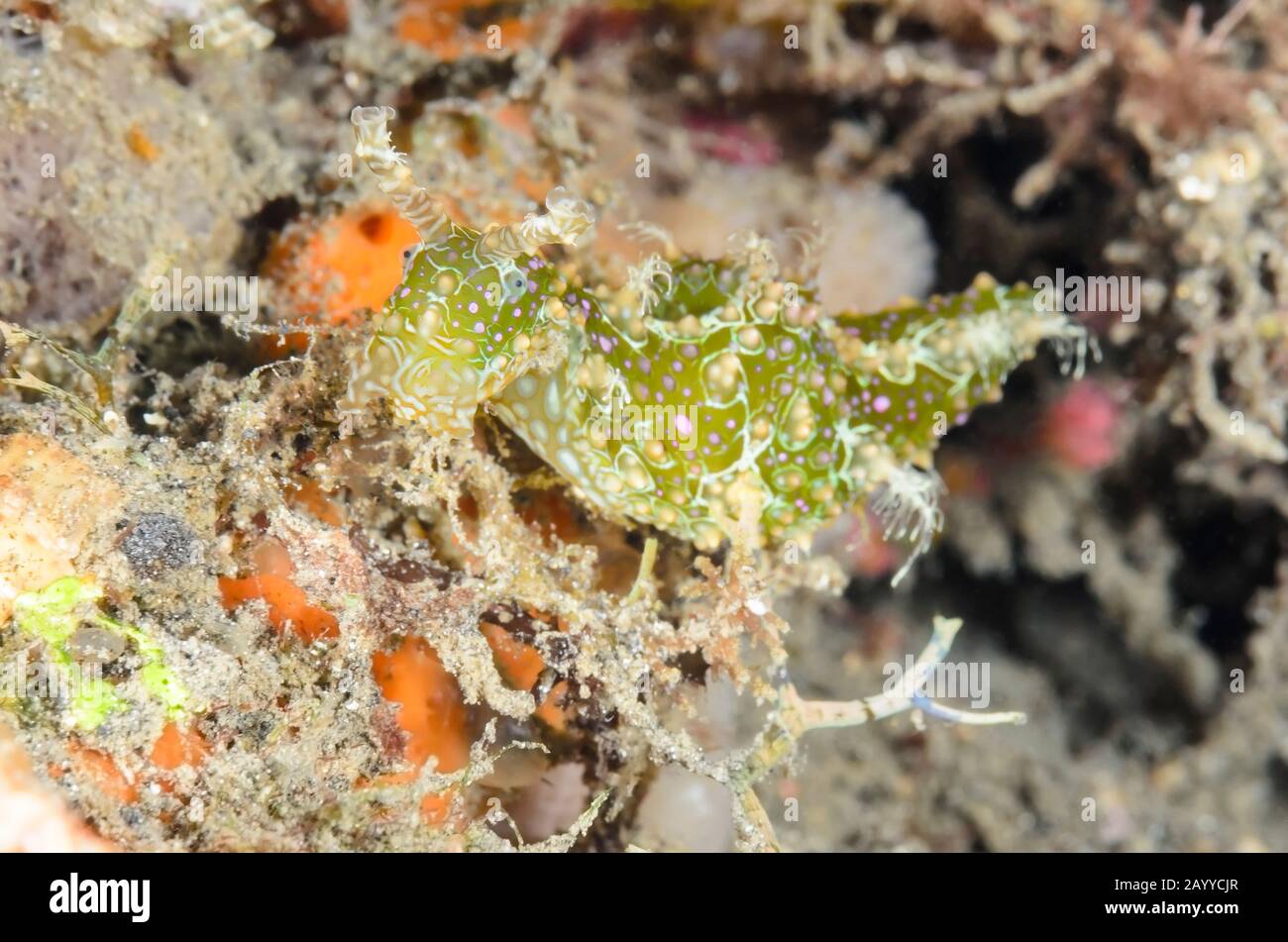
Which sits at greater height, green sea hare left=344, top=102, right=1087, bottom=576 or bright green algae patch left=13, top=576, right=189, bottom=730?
green sea hare left=344, top=102, right=1087, bottom=576

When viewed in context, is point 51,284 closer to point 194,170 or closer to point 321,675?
point 194,170

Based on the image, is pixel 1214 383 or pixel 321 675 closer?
pixel 321 675

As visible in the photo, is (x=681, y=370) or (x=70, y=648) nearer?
(x=70, y=648)

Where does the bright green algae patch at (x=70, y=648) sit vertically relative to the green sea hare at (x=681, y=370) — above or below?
below

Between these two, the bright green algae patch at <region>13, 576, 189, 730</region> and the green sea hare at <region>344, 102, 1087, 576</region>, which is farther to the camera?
the green sea hare at <region>344, 102, 1087, 576</region>

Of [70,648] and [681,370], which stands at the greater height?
[681,370]

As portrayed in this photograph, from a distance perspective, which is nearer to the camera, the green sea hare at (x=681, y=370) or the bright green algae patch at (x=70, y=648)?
the bright green algae patch at (x=70, y=648)

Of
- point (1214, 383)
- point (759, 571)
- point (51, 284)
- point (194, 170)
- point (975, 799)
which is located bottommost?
point (975, 799)

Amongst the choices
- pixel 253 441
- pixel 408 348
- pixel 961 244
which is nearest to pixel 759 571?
pixel 408 348

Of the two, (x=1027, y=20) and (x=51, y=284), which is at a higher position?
(x=1027, y=20)
